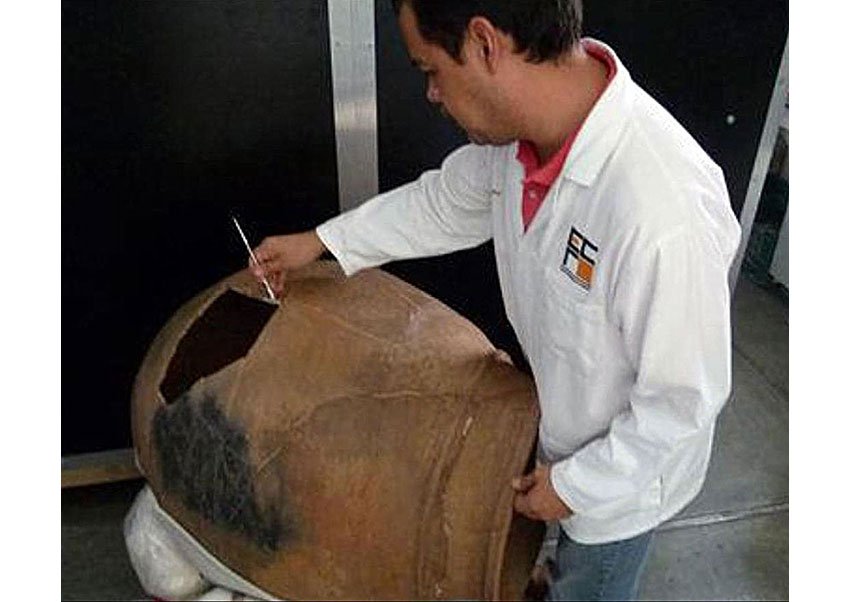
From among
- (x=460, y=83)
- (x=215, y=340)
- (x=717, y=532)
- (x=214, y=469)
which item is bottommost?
(x=717, y=532)

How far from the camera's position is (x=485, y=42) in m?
0.96

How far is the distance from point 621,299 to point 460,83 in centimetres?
28

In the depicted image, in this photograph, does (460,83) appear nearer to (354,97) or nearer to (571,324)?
(571,324)

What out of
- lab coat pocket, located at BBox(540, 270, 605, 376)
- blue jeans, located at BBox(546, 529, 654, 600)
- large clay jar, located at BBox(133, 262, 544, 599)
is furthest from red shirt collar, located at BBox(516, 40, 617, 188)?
blue jeans, located at BBox(546, 529, 654, 600)

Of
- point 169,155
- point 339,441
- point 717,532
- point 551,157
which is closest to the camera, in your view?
point 551,157

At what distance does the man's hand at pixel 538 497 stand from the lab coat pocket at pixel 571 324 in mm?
143

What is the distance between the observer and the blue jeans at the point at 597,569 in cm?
129

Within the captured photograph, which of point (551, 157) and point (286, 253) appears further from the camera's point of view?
point (286, 253)

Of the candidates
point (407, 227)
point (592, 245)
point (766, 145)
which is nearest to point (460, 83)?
point (592, 245)

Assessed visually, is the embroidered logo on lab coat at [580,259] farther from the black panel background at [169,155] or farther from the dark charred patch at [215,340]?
the black panel background at [169,155]

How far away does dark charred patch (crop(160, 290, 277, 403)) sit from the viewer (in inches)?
49.1

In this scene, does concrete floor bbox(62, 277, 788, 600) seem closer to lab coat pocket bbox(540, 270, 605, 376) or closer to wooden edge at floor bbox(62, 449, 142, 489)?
wooden edge at floor bbox(62, 449, 142, 489)

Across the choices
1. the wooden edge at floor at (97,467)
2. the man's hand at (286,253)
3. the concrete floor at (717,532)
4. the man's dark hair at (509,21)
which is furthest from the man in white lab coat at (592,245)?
the wooden edge at floor at (97,467)

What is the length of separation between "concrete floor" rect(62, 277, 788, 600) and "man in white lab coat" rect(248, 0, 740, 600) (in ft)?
2.04
